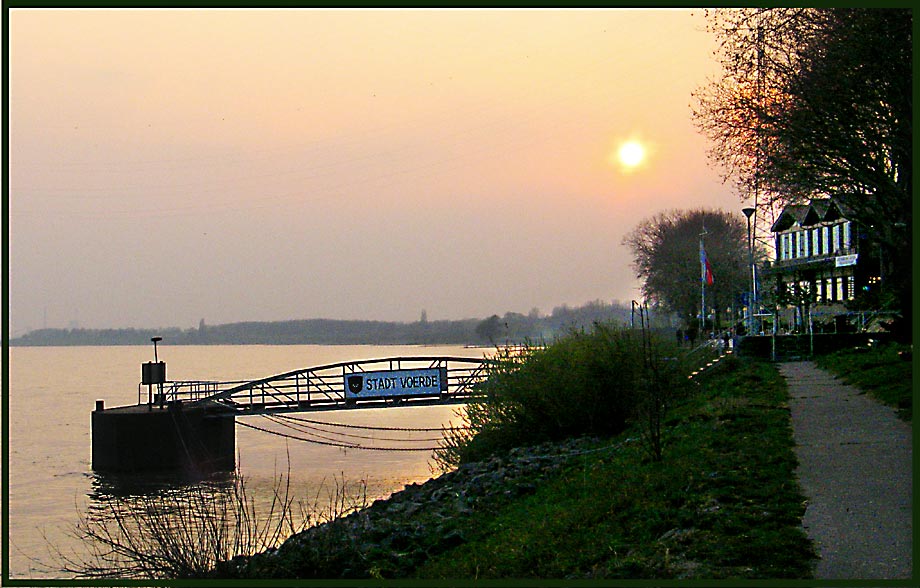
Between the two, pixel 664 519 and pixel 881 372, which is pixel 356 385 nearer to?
pixel 881 372

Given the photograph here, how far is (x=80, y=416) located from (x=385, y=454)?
39.0 meters

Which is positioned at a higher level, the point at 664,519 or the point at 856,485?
the point at 856,485

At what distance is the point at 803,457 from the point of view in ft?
51.6

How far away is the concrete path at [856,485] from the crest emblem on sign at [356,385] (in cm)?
2890

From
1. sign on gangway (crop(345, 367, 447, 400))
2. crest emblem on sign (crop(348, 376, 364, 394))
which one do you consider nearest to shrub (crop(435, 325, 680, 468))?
sign on gangway (crop(345, 367, 447, 400))

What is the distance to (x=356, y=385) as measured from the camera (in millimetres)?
49688

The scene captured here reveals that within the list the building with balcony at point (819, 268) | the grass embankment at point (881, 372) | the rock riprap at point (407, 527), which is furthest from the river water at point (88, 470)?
the building with balcony at point (819, 268)

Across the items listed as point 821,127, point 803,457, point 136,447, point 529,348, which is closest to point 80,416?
point 136,447

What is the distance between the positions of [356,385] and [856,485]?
123 ft

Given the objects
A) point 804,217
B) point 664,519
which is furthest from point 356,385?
point 664,519

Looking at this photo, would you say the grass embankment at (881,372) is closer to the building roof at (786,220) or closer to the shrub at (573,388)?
the shrub at (573,388)

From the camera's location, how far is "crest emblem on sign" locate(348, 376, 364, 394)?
163 ft

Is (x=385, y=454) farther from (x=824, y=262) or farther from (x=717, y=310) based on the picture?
(x=717, y=310)

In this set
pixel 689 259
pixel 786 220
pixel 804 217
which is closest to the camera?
pixel 804 217
